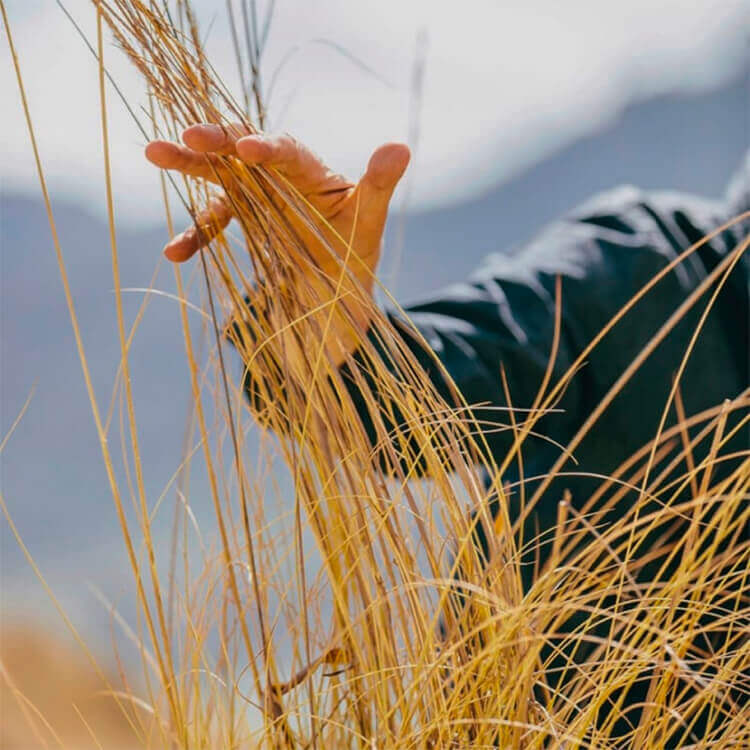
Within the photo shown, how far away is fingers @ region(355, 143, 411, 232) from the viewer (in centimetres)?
33

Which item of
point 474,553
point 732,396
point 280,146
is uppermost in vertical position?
point 280,146

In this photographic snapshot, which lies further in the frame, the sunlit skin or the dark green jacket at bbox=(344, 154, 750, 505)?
the dark green jacket at bbox=(344, 154, 750, 505)

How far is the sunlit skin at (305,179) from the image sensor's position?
250 mm

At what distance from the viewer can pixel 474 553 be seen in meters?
0.25

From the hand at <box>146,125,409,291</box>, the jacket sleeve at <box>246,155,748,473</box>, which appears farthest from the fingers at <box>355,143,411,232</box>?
the jacket sleeve at <box>246,155,748,473</box>

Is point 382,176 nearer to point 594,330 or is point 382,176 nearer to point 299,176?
point 299,176

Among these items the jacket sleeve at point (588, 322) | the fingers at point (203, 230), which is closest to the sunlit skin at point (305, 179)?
the fingers at point (203, 230)

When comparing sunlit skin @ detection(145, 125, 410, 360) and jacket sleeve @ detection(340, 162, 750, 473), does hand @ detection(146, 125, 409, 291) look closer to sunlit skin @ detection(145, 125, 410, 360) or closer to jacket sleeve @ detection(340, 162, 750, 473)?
sunlit skin @ detection(145, 125, 410, 360)

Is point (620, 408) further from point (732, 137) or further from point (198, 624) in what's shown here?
point (732, 137)

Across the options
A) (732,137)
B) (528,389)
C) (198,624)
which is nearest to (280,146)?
(198,624)

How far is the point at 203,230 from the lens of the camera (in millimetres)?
272

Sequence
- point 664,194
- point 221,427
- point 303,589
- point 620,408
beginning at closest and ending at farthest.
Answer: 1. point 303,589
2. point 221,427
3. point 620,408
4. point 664,194

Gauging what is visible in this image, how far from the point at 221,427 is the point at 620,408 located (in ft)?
1.61

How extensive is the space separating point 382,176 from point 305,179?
0.03m
